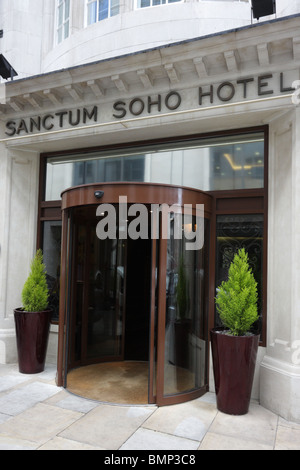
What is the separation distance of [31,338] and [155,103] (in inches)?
177

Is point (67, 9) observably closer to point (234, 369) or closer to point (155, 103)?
point (155, 103)

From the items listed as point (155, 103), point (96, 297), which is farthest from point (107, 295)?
point (155, 103)

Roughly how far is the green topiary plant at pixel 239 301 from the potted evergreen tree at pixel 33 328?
10.5 feet

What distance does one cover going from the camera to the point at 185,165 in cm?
645

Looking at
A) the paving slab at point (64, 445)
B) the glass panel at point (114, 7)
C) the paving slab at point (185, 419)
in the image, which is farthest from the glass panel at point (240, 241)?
the glass panel at point (114, 7)

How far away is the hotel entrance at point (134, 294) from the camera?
5293mm

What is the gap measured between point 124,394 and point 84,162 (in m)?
4.32

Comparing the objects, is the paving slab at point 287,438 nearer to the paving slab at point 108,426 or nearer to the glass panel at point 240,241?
the glass panel at point 240,241

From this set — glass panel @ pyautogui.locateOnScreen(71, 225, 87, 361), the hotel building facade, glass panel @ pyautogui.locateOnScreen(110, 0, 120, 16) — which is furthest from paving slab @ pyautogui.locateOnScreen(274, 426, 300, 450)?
glass panel @ pyautogui.locateOnScreen(110, 0, 120, 16)

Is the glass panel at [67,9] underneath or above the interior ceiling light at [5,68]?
above

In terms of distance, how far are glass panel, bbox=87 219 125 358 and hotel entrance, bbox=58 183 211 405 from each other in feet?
0.06

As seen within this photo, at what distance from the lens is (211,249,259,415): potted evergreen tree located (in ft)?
16.1

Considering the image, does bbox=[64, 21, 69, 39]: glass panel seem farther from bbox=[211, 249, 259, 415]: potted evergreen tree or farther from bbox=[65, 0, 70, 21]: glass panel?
bbox=[211, 249, 259, 415]: potted evergreen tree

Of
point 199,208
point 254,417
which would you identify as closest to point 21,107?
point 199,208
